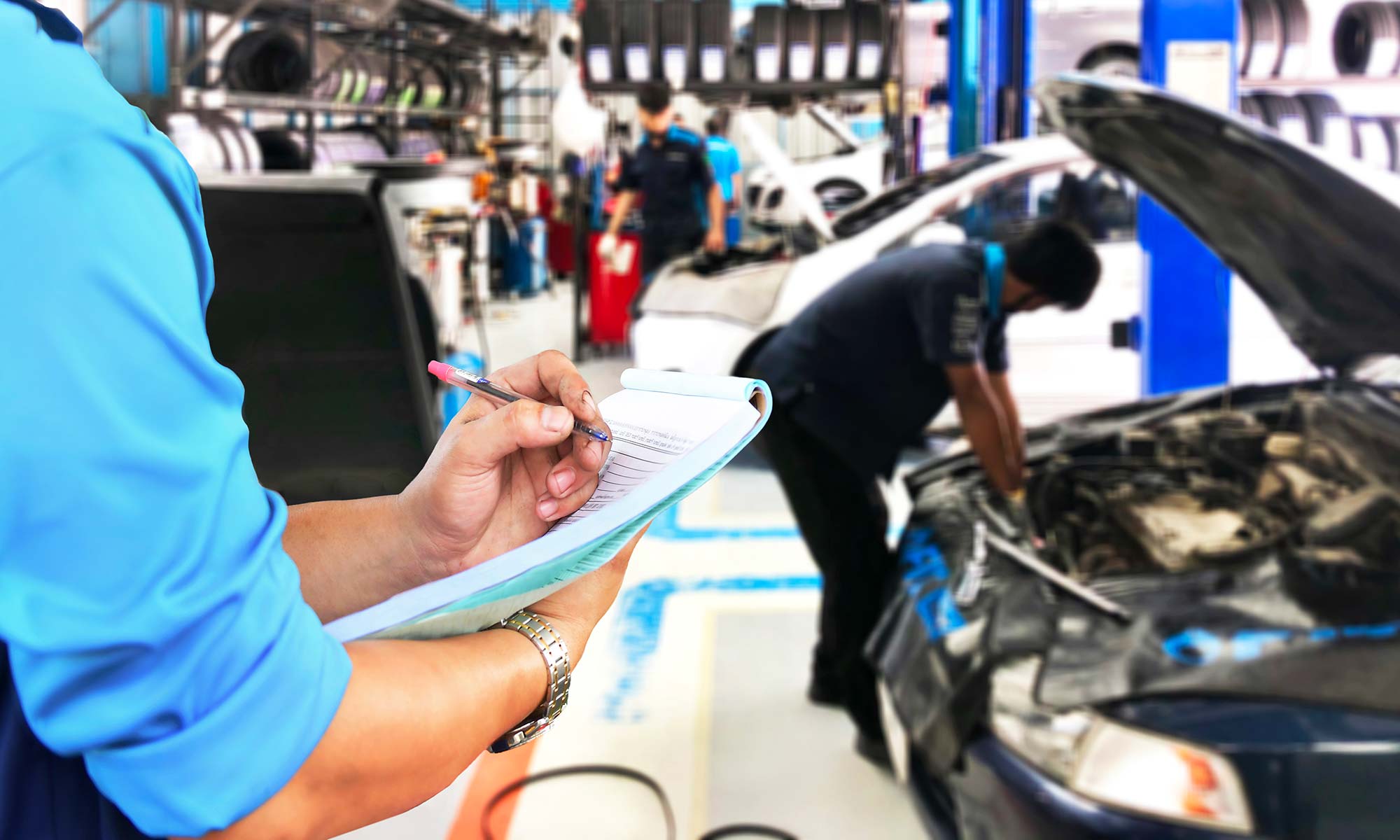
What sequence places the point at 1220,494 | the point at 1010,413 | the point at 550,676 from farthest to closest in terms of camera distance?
the point at 1010,413
the point at 1220,494
the point at 550,676

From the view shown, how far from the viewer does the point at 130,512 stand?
0.52 metres

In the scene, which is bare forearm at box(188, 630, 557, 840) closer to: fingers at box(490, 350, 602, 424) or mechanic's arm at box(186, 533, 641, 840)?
mechanic's arm at box(186, 533, 641, 840)

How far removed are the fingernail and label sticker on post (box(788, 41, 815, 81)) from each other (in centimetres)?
700

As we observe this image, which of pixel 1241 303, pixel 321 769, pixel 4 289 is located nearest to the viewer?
pixel 4 289

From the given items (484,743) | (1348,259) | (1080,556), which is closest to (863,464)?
(1080,556)

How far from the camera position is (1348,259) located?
1715mm

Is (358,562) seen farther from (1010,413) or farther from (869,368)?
(1010,413)

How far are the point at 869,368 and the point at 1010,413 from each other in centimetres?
46

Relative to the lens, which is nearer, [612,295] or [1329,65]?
[1329,65]

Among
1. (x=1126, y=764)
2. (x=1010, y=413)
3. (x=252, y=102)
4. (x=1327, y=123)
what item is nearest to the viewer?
(x=1126, y=764)

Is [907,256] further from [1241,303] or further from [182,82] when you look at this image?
[182,82]

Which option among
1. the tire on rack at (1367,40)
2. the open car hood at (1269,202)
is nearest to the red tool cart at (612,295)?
the tire on rack at (1367,40)

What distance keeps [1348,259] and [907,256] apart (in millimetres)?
1361

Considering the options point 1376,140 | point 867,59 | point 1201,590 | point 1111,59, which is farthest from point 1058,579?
point 1111,59
